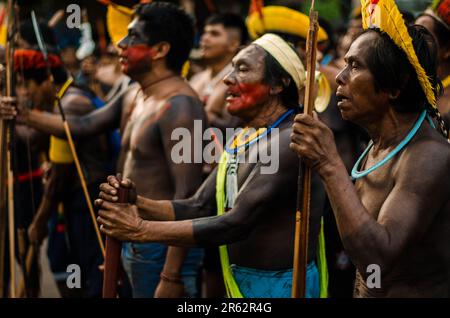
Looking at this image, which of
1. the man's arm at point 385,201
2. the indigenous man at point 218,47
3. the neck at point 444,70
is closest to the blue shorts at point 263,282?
the man's arm at point 385,201

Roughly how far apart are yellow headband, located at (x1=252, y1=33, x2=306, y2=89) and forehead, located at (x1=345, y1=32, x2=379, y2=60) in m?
1.03

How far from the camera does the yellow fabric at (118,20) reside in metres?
5.82

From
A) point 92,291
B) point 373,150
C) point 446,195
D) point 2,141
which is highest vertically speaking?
point 2,141

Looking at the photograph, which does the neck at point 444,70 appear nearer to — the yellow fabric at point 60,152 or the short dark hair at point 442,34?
the short dark hair at point 442,34

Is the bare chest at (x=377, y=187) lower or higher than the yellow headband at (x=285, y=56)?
lower

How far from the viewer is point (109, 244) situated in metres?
3.34

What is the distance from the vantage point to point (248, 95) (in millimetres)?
4102

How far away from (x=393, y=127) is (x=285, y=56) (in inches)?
46.3

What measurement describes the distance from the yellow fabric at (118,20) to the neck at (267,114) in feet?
6.51

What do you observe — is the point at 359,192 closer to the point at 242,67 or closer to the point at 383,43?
the point at 383,43

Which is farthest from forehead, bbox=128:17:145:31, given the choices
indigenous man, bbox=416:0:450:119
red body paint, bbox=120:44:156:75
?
indigenous man, bbox=416:0:450:119

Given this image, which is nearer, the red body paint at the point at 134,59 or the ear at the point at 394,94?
the ear at the point at 394,94
